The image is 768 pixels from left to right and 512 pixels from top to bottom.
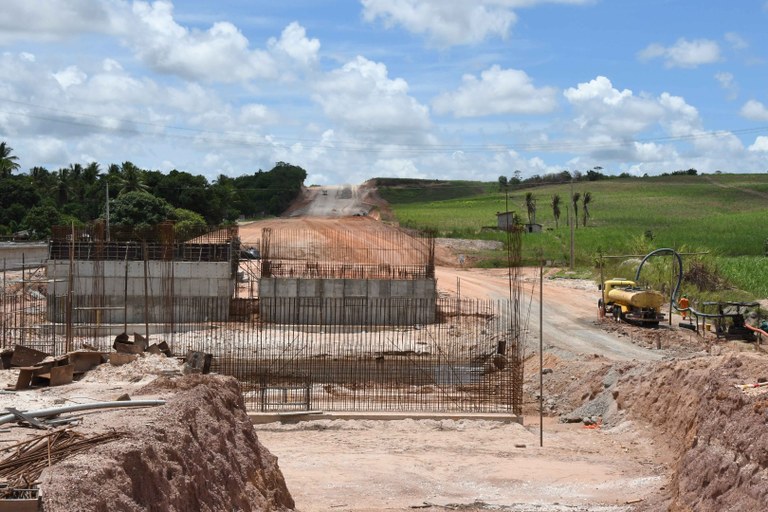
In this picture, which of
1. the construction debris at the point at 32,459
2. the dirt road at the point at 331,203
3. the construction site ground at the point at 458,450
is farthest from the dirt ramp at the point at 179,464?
the dirt road at the point at 331,203

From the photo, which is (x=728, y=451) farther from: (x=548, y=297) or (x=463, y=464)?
(x=548, y=297)

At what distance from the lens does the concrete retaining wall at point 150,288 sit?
32625 mm

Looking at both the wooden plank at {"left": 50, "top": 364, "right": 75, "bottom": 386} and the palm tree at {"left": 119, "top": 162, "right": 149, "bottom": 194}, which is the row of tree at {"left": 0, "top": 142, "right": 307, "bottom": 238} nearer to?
the palm tree at {"left": 119, "top": 162, "right": 149, "bottom": 194}

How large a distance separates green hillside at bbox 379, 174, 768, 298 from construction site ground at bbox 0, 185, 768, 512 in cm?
505

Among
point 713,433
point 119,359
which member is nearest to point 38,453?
point 713,433

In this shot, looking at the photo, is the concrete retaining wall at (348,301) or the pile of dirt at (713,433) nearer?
the pile of dirt at (713,433)

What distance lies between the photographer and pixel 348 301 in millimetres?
33656

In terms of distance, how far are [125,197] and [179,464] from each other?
167 feet

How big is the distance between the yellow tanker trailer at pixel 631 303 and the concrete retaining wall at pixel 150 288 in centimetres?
1359

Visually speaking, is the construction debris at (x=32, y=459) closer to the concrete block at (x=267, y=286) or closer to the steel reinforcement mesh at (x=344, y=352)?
the steel reinforcement mesh at (x=344, y=352)

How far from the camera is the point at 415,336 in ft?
105

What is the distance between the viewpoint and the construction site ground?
31.4ft

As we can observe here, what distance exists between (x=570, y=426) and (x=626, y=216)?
72.3 metres

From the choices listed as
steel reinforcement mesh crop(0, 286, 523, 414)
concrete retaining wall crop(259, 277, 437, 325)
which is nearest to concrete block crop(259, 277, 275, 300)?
concrete retaining wall crop(259, 277, 437, 325)
